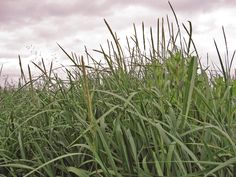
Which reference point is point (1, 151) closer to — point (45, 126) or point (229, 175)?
point (45, 126)

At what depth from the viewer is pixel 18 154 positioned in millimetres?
2842

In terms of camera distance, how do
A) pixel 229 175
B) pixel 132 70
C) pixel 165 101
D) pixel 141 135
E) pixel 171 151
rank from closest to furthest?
pixel 171 151 < pixel 229 175 < pixel 141 135 < pixel 165 101 < pixel 132 70

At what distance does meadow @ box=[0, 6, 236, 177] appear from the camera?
1.80 metres

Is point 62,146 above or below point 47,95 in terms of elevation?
below

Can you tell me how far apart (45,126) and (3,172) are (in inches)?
16.4

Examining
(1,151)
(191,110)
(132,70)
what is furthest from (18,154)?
(191,110)

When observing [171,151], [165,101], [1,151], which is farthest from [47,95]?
[171,151]

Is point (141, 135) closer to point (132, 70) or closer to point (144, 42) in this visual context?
point (132, 70)

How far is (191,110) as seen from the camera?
7.42 feet

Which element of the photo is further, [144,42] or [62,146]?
[144,42]

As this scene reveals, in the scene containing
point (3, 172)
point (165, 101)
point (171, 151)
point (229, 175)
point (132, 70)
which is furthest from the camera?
point (132, 70)

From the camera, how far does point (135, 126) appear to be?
207cm

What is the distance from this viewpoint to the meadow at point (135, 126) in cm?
180

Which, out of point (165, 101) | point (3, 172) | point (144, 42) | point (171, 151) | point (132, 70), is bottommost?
point (3, 172)
